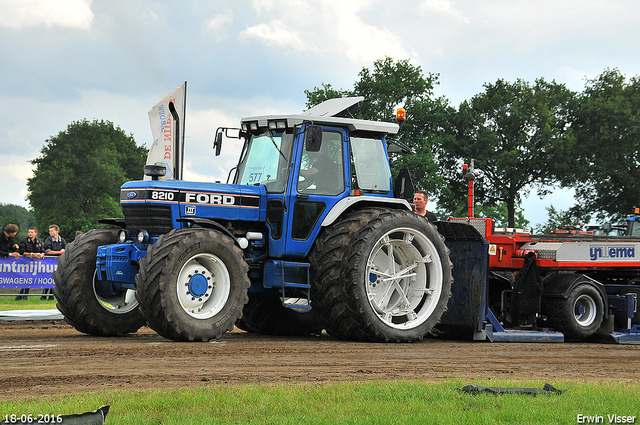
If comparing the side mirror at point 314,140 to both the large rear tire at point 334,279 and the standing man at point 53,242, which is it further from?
the standing man at point 53,242

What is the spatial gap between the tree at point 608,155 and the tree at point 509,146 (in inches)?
55.7

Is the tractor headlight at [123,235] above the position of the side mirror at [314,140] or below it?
below

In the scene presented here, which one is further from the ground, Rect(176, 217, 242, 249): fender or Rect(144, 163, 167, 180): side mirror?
Rect(144, 163, 167, 180): side mirror

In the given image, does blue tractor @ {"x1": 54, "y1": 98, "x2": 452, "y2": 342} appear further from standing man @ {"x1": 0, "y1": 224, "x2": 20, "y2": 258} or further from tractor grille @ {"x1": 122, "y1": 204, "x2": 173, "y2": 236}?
standing man @ {"x1": 0, "y1": 224, "x2": 20, "y2": 258}

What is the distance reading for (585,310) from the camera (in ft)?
37.4

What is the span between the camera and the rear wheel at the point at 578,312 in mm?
11000

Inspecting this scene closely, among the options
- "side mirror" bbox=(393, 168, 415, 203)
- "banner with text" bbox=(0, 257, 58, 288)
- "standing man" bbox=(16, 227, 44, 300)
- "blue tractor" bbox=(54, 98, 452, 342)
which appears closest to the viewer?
"blue tractor" bbox=(54, 98, 452, 342)

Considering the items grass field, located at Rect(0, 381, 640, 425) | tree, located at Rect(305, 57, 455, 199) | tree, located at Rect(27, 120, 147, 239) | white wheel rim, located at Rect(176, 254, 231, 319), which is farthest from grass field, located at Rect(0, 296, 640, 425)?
tree, located at Rect(27, 120, 147, 239)

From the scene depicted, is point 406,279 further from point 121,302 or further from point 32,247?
point 32,247

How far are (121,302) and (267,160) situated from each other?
2656 millimetres

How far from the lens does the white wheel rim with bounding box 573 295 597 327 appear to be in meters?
11.3

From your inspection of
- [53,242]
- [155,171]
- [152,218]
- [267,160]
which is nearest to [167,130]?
[53,242]

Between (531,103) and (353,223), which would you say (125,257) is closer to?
(353,223)

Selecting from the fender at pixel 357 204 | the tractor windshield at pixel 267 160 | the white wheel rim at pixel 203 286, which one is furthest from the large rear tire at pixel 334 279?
the white wheel rim at pixel 203 286
